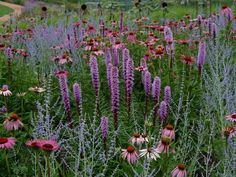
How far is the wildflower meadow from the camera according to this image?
8.93ft

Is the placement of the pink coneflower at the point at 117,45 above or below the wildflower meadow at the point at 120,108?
above

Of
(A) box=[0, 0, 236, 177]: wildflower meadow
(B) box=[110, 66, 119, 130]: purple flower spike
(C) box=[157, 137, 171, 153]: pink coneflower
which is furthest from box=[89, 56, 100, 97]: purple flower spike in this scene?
(C) box=[157, 137, 171, 153]: pink coneflower

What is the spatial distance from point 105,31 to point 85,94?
75.6 inches

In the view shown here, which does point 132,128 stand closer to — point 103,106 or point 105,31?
point 103,106

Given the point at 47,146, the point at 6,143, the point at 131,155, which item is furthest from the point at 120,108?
the point at 47,146

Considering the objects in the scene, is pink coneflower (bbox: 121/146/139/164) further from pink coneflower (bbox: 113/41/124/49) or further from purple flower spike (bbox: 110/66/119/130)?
pink coneflower (bbox: 113/41/124/49)

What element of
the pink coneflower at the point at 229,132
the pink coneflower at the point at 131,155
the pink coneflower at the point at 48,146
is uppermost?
the pink coneflower at the point at 48,146

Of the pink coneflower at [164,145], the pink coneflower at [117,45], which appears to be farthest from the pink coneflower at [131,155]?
the pink coneflower at [117,45]

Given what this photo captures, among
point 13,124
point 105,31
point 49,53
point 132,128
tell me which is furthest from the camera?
point 105,31

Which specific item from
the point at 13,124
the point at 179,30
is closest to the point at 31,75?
the point at 13,124

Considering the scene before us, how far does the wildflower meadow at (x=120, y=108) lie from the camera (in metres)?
2.72

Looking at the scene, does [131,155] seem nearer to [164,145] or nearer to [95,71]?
[164,145]

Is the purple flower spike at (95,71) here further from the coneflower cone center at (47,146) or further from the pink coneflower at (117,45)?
the coneflower cone center at (47,146)

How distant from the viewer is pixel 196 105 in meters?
4.36
